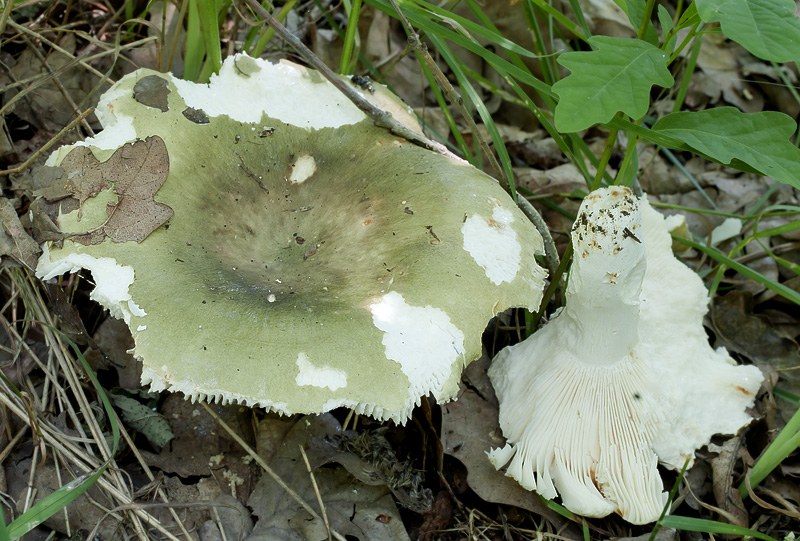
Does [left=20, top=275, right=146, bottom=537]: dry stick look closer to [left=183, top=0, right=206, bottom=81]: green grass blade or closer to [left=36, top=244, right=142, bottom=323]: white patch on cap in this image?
[left=36, top=244, right=142, bottom=323]: white patch on cap

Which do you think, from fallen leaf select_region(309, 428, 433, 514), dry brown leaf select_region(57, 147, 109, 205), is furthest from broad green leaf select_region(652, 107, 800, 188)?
dry brown leaf select_region(57, 147, 109, 205)

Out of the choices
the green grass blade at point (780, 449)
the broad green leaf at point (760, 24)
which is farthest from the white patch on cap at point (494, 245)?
the green grass blade at point (780, 449)

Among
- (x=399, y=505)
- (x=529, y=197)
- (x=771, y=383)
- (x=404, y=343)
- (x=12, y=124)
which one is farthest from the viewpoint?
(x=529, y=197)

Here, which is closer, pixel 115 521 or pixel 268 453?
pixel 115 521

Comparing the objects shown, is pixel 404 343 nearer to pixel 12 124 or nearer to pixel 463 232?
pixel 463 232

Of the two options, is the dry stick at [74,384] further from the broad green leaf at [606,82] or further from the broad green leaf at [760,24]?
the broad green leaf at [760,24]

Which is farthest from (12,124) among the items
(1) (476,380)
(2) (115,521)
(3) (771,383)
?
(3) (771,383)
